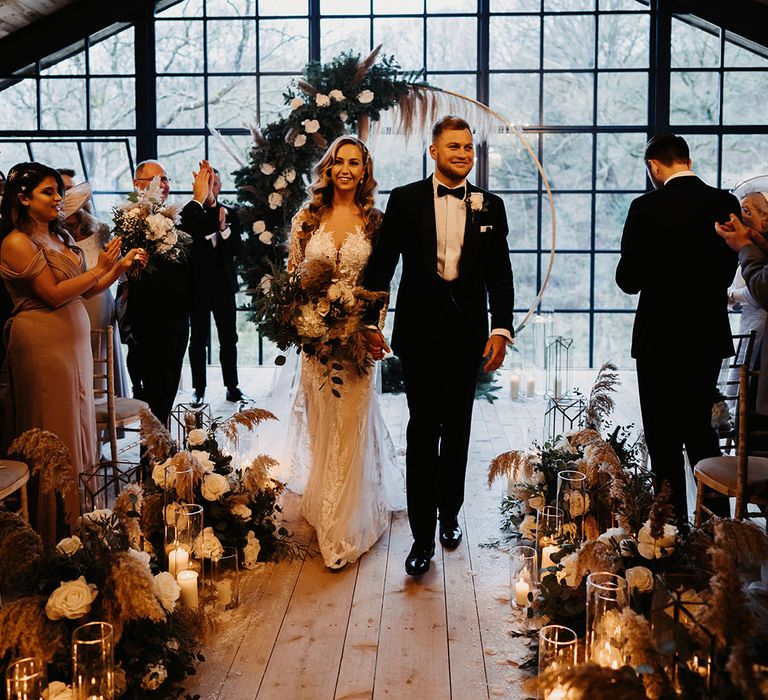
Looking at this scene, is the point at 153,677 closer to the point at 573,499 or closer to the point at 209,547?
the point at 209,547

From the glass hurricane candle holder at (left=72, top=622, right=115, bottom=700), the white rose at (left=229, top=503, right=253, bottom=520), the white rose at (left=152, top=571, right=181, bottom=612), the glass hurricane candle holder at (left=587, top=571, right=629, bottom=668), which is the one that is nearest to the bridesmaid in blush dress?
the white rose at (left=229, top=503, right=253, bottom=520)

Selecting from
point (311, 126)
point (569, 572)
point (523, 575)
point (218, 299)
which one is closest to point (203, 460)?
point (523, 575)

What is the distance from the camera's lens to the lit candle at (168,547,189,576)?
3113 millimetres

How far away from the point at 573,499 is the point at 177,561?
138cm

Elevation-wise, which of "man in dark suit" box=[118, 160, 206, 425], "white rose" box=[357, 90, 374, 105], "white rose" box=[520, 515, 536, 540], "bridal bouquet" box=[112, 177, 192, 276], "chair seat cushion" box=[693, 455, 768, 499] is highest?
"white rose" box=[357, 90, 374, 105]

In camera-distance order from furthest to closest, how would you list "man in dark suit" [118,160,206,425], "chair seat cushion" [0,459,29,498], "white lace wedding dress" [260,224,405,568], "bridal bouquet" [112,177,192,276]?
"man in dark suit" [118,160,206,425]
"bridal bouquet" [112,177,192,276]
"white lace wedding dress" [260,224,405,568]
"chair seat cushion" [0,459,29,498]

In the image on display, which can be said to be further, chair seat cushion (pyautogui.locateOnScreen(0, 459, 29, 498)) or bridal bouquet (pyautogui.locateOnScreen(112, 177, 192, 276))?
bridal bouquet (pyautogui.locateOnScreen(112, 177, 192, 276))

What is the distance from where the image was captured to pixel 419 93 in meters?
7.17

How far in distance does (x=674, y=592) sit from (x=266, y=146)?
5.55m

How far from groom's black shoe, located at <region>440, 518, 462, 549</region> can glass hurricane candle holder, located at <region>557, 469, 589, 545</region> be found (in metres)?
0.73

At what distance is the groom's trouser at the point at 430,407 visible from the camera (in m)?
3.59

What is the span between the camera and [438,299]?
3570 mm

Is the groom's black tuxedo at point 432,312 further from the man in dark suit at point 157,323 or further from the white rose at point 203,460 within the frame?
the man in dark suit at point 157,323

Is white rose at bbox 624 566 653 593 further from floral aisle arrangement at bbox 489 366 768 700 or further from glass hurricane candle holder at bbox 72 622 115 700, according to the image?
glass hurricane candle holder at bbox 72 622 115 700
